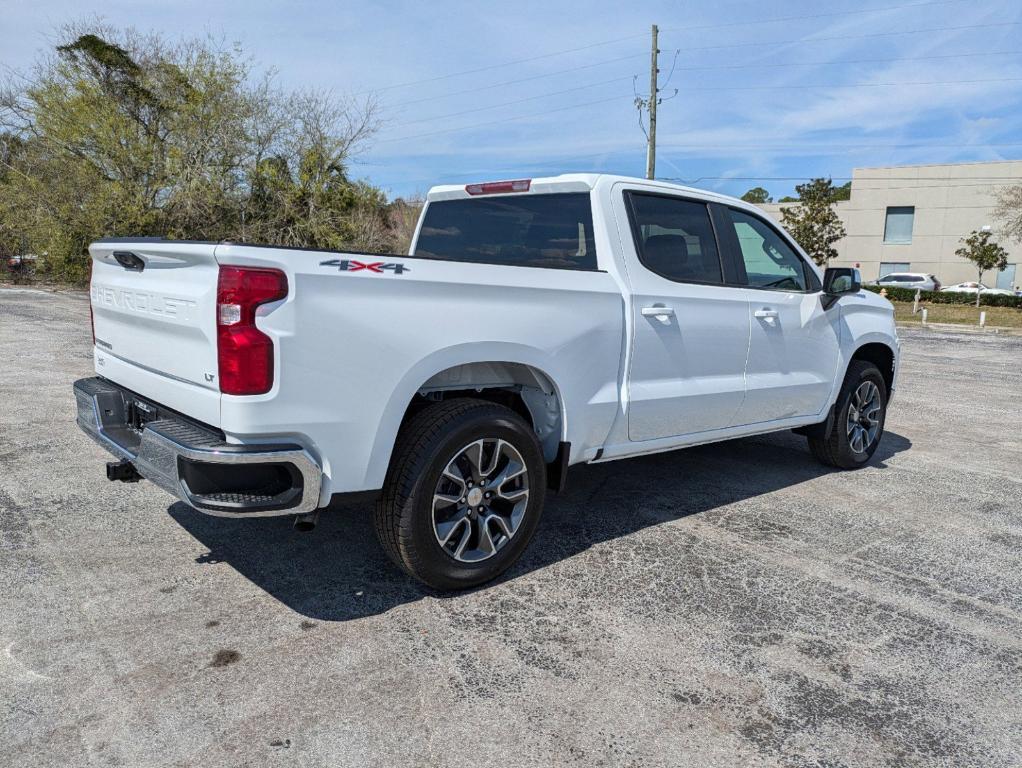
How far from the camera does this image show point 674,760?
2525mm

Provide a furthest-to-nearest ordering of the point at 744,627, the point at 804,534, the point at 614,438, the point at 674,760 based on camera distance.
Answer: the point at 804,534 < the point at 614,438 < the point at 744,627 < the point at 674,760

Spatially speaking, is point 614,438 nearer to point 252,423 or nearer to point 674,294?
point 674,294

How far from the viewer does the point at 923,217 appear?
182 feet

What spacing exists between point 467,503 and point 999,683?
7.23 ft

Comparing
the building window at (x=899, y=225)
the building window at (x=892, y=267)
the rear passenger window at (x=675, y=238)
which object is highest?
the building window at (x=899, y=225)

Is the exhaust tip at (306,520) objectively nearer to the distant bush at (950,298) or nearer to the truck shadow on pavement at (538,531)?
the truck shadow on pavement at (538,531)

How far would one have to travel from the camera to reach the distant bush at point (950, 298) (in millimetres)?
40906

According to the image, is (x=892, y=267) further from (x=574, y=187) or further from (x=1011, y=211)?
(x=574, y=187)

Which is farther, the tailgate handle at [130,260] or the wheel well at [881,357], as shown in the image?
the wheel well at [881,357]

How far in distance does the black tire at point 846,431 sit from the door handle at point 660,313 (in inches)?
85.8

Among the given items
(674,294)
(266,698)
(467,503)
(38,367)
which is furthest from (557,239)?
(38,367)

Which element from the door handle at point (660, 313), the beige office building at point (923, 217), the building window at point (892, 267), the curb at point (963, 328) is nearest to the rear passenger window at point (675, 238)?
the door handle at point (660, 313)

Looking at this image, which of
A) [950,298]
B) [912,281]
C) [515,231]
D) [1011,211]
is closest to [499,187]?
[515,231]

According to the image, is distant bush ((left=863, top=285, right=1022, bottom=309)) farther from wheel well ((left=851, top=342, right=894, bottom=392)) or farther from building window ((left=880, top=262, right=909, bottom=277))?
wheel well ((left=851, top=342, right=894, bottom=392))
